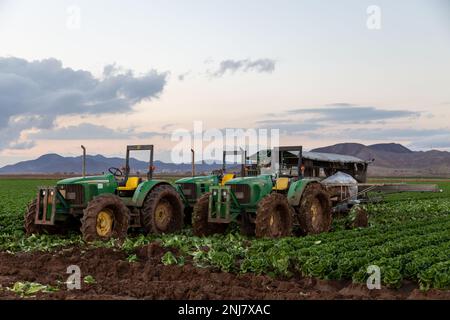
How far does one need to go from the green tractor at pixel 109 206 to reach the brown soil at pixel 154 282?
5.92ft

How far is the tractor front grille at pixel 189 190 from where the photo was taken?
1642 centimetres

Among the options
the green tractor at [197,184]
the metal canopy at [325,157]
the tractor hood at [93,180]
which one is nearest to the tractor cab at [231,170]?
the green tractor at [197,184]

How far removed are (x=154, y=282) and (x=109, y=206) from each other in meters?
4.67

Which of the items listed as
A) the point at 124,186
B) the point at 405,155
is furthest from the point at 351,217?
the point at 405,155

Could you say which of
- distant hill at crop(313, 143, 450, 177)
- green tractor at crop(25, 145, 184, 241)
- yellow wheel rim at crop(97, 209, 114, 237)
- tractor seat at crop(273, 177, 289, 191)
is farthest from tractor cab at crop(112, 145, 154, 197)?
distant hill at crop(313, 143, 450, 177)

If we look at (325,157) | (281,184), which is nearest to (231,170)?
(281,184)

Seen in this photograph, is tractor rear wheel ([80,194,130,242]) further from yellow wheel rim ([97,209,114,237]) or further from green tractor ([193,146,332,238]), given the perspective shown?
green tractor ([193,146,332,238])

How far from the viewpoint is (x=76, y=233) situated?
1427 centimetres

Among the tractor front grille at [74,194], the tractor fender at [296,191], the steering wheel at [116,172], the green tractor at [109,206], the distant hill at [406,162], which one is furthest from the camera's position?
the distant hill at [406,162]

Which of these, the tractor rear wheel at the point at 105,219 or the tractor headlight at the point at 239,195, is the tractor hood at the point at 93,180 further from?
the tractor headlight at the point at 239,195

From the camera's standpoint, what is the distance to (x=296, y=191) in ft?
48.0

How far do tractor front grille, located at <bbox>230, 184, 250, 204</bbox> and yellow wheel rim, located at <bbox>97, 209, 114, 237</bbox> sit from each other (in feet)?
10.8

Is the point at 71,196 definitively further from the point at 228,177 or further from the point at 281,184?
the point at 281,184
